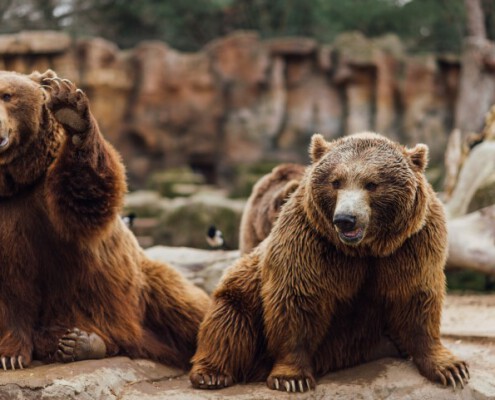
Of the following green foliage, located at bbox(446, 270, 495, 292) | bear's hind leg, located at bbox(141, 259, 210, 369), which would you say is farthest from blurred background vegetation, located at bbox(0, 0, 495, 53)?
bear's hind leg, located at bbox(141, 259, 210, 369)

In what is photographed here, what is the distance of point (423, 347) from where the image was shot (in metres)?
4.06

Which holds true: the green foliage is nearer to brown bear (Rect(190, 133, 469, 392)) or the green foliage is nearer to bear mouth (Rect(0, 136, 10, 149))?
brown bear (Rect(190, 133, 469, 392))

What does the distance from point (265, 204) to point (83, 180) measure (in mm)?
2267

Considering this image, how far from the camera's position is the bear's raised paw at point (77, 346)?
4262 millimetres

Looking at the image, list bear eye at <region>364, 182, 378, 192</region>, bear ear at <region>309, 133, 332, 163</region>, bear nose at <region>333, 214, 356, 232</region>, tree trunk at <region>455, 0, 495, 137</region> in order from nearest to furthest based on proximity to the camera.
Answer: bear nose at <region>333, 214, 356, 232</region> < bear eye at <region>364, 182, 378, 192</region> < bear ear at <region>309, 133, 332, 163</region> < tree trunk at <region>455, 0, 495, 137</region>

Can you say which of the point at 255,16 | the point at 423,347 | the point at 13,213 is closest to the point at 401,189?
the point at 423,347

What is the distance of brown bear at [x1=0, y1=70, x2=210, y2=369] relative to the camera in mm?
4176

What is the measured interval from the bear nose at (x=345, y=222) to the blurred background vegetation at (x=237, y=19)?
2015 cm

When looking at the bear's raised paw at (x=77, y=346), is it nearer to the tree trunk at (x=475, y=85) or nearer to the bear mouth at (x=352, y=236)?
the bear mouth at (x=352, y=236)

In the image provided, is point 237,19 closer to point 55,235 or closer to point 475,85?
point 475,85

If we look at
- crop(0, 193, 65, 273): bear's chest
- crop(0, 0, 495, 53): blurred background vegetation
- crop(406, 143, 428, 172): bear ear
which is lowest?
crop(0, 193, 65, 273): bear's chest

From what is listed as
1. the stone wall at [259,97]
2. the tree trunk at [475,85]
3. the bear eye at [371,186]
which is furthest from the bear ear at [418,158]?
the stone wall at [259,97]

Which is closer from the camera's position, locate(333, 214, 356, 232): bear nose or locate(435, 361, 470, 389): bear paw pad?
locate(333, 214, 356, 232): bear nose

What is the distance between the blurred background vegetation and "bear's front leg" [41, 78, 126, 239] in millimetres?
19420
